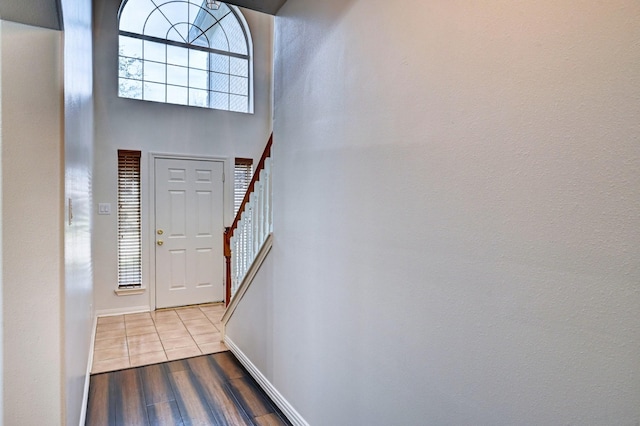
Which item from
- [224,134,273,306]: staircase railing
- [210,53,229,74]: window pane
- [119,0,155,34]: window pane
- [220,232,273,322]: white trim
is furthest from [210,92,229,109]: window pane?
[220,232,273,322]: white trim

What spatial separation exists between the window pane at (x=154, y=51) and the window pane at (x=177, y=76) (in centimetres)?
14

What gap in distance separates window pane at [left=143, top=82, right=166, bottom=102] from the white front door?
736 mm

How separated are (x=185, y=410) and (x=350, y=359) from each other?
1.33m

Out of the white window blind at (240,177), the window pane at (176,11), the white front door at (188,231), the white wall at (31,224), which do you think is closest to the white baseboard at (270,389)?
the white wall at (31,224)

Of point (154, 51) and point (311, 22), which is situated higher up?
point (154, 51)

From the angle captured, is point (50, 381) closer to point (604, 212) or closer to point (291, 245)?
point (291, 245)

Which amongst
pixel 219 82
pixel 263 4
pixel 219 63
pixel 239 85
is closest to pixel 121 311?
pixel 219 82

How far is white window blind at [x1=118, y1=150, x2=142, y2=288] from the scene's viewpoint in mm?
4285

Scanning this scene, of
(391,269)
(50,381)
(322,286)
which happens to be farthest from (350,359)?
(50,381)

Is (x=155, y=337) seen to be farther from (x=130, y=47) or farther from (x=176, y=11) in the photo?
(x=176, y=11)

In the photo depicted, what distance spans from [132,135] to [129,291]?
5.96ft

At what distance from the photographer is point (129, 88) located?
169 inches

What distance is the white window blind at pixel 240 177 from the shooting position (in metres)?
4.84

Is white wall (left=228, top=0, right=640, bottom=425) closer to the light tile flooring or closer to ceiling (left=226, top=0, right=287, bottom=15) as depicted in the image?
ceiling (left=226, top=0, right=287, bottom=15)
